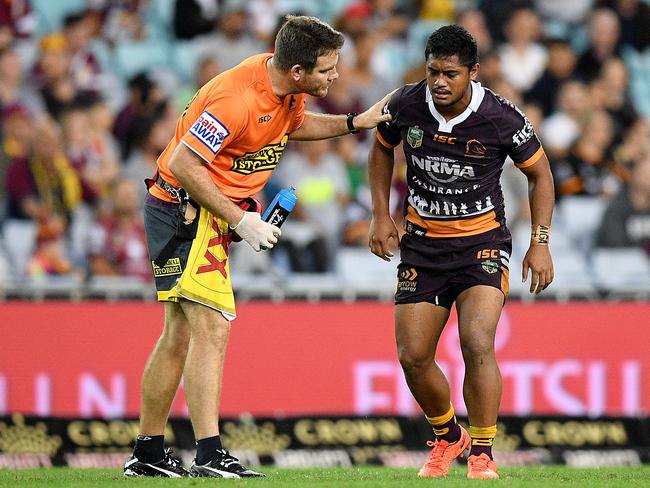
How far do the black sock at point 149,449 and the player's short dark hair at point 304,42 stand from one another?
225 centimetres

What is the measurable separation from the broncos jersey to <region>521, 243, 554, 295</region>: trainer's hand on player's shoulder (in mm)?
279

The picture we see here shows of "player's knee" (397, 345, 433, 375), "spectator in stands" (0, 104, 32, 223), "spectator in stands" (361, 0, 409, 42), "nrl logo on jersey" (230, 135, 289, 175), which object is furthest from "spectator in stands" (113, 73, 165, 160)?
"player's knee" (397, 345, 433, 375)

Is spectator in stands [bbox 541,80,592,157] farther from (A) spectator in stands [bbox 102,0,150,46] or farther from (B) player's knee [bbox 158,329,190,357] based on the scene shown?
(B) player's knee [bbox 158,329,190,357]

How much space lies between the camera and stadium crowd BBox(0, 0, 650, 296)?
12.3 metres

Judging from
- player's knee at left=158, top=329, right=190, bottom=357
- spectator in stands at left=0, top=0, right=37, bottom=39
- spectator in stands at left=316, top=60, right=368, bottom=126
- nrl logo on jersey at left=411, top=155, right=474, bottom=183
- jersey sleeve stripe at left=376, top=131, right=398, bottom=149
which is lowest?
player's knee at left=158, top=329, right=190, bottom=357

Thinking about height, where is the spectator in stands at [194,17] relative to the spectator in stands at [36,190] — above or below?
above

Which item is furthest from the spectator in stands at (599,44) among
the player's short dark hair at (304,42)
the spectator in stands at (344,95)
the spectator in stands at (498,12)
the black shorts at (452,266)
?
the player's short dark hair at (304,42)

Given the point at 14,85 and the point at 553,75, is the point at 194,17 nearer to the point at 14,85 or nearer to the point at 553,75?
the point at 14,85

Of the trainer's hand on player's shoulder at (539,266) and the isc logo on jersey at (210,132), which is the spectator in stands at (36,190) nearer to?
the isc logo on jersey at (210,132)

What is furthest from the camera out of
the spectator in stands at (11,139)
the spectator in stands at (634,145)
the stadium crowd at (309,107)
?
the spectator in stands at (634,145)

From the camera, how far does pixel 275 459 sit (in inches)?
393

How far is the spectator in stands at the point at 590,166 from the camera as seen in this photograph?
13.5m

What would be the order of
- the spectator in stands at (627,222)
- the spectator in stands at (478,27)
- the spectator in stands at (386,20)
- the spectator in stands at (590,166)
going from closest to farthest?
the spectator in stands at (627,222), the spectator in stands at (590,166), the spectator in stands at (478,27), the spectator in stands at (386,20)

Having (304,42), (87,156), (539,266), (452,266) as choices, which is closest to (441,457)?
(452,266)
